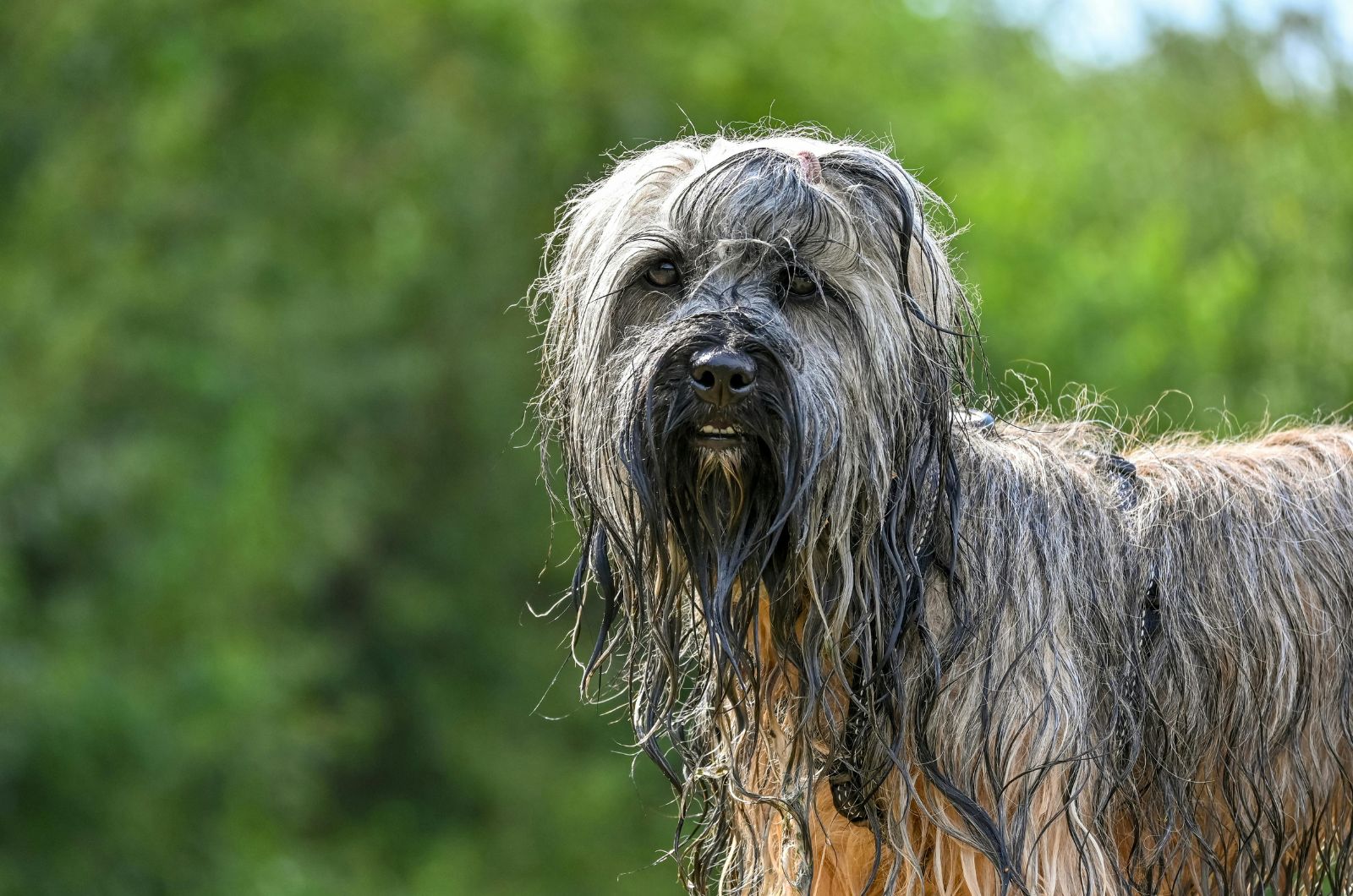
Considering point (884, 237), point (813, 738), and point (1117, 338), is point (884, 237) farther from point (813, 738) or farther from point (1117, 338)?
point (1117, 338)

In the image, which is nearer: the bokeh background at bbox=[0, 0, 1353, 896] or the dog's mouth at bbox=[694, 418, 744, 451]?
the dog's mouth at bbox=[694, 418, 744, 451]

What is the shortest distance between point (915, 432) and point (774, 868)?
3.74 ft

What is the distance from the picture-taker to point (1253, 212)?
19.5m

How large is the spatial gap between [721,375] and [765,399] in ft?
0.34

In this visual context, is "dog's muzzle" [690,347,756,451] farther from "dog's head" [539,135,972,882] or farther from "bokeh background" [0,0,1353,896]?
"bokeh background" [0,0,1353,896]

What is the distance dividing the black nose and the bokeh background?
441 inches

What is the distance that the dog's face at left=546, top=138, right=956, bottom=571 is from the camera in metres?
3.45

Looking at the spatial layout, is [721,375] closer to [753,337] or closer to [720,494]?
[753,337]

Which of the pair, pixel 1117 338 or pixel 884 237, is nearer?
pixel 884 237

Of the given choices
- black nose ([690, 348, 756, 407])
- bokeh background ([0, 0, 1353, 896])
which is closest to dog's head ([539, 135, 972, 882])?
black nose ([690, 348, 756, 407])

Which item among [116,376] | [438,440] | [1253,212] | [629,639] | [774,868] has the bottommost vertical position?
[774,868]

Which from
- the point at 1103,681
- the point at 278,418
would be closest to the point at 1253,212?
the point at 278,418

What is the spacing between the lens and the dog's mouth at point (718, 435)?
349cm

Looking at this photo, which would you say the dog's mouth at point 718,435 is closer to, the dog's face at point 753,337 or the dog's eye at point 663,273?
the dog's face at point 753,337
